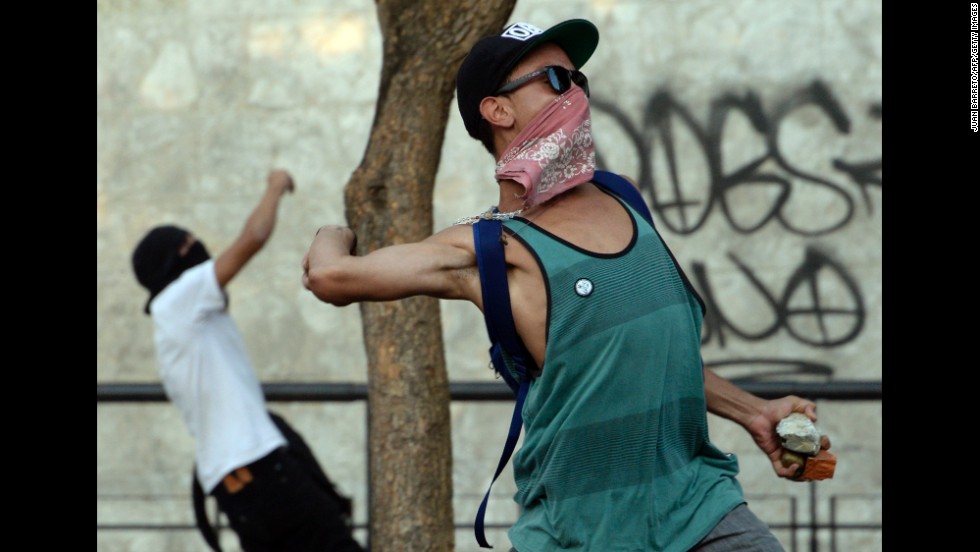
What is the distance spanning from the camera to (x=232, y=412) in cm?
509

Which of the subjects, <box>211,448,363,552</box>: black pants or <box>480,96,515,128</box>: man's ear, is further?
<box>211,448,363,552</box>: black pants

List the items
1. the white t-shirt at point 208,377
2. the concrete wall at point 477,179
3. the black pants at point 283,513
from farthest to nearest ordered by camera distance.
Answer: the concrete wall at point 477,179 < the white t-shirt at point 208,377 < the black pants at point 283,513

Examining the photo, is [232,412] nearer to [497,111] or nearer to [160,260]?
[160,260]

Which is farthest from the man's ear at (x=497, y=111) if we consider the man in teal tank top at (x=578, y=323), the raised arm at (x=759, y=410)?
the raised arm at (x=759, y=410)

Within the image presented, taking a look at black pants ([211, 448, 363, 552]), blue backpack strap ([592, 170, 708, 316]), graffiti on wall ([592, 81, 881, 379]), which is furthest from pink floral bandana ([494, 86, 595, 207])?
graffiti on wall ([592, 81, 881, 379])

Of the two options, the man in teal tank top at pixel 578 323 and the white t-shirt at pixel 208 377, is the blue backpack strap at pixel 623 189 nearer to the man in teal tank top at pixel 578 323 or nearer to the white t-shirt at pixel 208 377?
the man in teal tank top at pixel 578 323

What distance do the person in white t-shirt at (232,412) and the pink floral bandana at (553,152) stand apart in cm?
261

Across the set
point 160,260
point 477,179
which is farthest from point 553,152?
point 477,179

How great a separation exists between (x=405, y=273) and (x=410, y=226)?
1.08 m

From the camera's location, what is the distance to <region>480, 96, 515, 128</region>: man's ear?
274 cm

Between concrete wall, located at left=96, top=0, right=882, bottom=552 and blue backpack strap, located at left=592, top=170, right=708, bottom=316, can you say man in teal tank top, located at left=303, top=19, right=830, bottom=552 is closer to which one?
blue backpack strap, located at left=592, top=170, right=708, bottom=316

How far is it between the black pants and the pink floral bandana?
2588mm

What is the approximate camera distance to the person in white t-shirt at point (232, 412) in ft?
16.3
